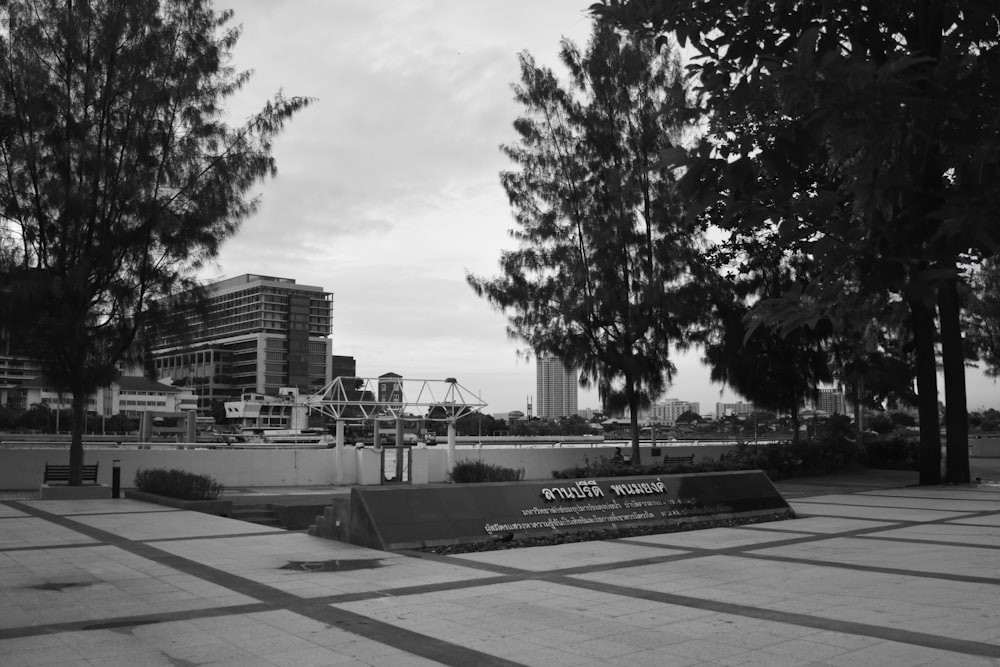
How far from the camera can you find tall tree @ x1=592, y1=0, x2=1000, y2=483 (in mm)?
3193

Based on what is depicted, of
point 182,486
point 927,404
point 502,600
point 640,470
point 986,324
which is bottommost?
point 502,600

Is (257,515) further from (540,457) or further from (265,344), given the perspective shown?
(265,344)

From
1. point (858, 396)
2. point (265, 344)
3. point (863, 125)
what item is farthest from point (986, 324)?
point (265, 344)

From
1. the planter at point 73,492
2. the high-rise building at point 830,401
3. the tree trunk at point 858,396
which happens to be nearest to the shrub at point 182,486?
the planter at point 73,492

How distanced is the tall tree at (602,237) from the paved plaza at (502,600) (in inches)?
584

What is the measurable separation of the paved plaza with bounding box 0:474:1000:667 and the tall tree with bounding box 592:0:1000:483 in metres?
4.27

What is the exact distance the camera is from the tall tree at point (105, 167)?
21.5m

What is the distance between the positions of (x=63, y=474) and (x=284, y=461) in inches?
288

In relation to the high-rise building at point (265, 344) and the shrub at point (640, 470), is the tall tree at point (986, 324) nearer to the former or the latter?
the shrub at point (640, 470)

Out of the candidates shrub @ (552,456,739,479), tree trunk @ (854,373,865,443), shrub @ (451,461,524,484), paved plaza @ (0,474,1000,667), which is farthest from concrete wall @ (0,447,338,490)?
tree trunk @ (854,373,865,443)

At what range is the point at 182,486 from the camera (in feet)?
66.6

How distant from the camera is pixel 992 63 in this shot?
11.3ft

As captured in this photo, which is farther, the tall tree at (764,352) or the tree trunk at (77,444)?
the tall tree at (764,352)

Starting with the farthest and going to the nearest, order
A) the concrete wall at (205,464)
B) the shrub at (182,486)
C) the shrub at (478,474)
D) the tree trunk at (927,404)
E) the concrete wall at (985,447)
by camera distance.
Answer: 1. the concrete wall at (985,447)
2. the tree trunk at (927,404)
3. the concrete wall at (205,464)
4. the shrub at (478,474)
5. the shrub at (182,486)
